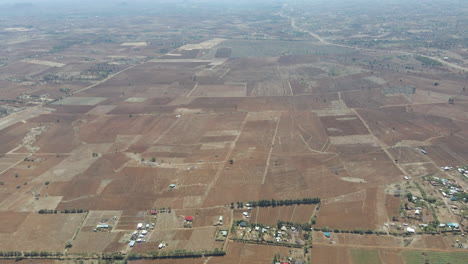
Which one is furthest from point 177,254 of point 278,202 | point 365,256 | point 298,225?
point 365,256

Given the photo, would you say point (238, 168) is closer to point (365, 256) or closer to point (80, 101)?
point (365, 256)

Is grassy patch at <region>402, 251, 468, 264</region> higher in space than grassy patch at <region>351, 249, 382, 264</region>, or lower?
higher

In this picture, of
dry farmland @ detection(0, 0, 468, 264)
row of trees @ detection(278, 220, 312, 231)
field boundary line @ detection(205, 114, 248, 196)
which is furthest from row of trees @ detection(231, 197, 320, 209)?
field boundary line @ detection(205, 114, 248, 196)

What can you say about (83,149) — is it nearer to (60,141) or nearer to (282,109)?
(60,141)

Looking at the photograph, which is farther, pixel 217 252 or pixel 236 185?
pixel 236 185

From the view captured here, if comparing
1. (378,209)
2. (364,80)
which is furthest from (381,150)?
(364,80)

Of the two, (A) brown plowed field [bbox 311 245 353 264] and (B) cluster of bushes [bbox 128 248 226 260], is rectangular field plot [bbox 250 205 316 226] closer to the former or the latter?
(A) brown plowed field [bbox 311 245 353 264]
